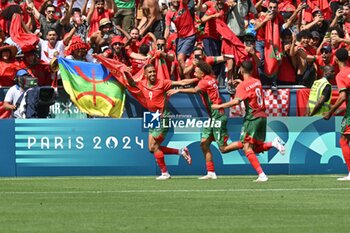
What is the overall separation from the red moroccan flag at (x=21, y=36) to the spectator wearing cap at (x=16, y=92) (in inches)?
41.6

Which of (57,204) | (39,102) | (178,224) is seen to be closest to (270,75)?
(39,102)

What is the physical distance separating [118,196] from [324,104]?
8.18 metres

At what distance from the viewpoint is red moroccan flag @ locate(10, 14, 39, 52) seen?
24.1 metres

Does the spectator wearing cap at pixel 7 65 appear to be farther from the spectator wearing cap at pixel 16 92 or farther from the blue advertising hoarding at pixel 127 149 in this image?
the blue advertising hoarding at pixel 127 149

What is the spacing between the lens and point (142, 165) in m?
23.4

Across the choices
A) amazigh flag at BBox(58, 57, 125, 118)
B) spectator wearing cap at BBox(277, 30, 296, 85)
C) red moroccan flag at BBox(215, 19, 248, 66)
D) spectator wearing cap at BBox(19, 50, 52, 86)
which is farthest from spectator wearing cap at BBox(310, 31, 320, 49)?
spectator wearing cap at BBox(19, 50, 52, 86)

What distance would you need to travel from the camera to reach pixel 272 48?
24422 mm

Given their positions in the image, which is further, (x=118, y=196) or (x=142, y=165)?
(x=142, y=165)

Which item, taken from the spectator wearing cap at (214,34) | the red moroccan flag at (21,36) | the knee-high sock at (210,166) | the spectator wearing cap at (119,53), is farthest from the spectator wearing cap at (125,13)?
the knee-high sock at (210,166)

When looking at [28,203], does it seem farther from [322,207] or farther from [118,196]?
[322,207]

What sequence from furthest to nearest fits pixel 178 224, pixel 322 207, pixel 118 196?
pixel 118 196 → pixel 322 207 → pixel 178 224

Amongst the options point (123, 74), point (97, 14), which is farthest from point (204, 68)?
point (97, 14)

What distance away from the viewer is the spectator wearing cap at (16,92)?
75.7ft

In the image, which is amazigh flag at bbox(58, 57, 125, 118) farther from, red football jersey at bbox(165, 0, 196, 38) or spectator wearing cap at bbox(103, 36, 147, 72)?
red football jersey at bbox(165, 0, 196, 38)
